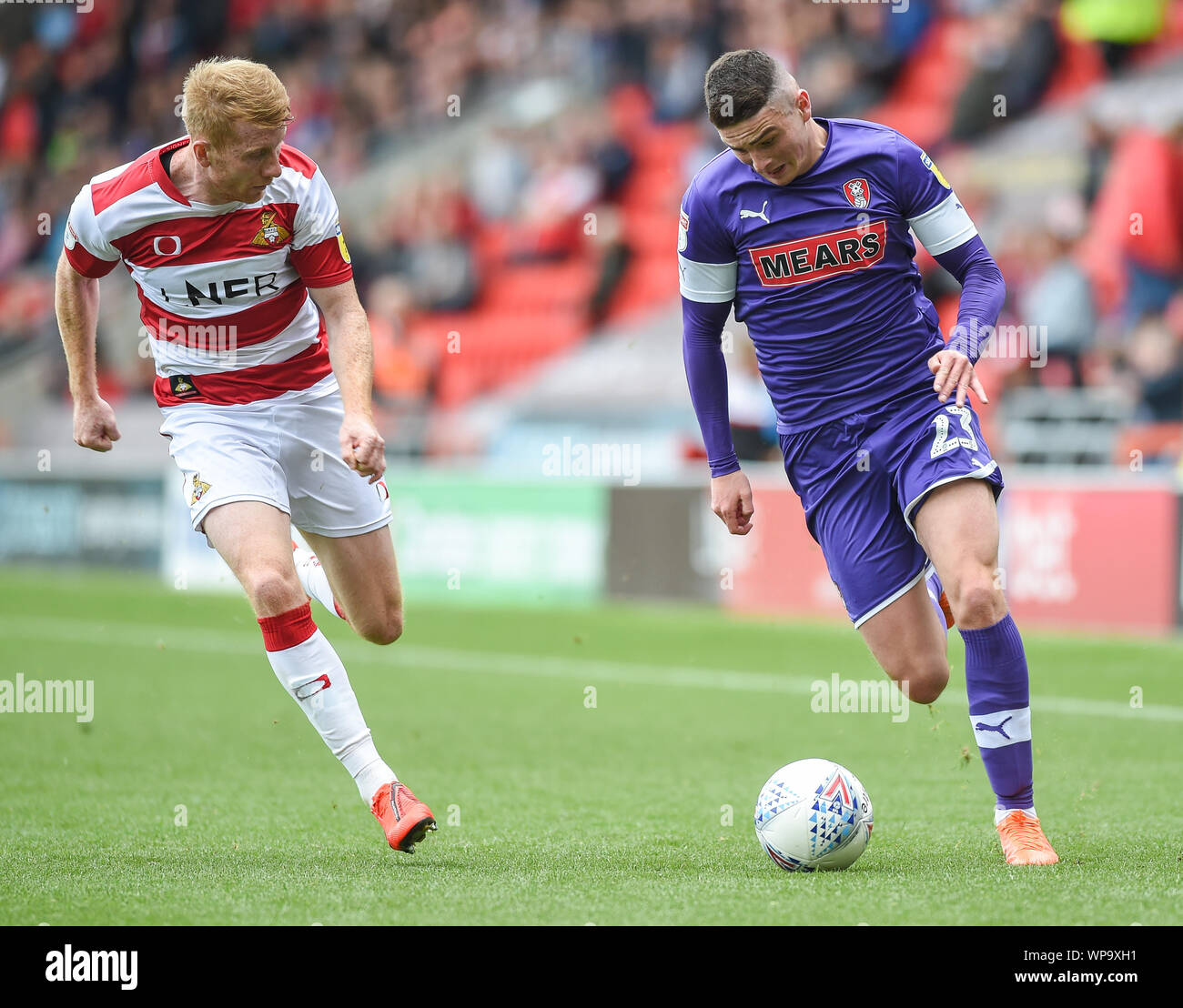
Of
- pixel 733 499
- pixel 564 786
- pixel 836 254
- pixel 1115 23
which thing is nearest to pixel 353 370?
pixel 733 499

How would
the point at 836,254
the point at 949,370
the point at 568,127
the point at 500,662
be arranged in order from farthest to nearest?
the point at 568,127, the point at 500,662, the point at 836,254, the point at 949,370

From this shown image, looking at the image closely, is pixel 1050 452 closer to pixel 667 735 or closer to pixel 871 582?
pixel 667 735

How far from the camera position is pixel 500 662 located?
1153 centimetres

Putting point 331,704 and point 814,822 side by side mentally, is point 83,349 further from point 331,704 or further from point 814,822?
point 814,822

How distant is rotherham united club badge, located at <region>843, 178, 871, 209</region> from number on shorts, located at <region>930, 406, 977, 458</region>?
2.26ft

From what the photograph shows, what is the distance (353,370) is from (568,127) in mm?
16053

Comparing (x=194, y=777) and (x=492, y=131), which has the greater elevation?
(x=492, y=131)

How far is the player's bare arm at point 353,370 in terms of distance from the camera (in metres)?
5.07

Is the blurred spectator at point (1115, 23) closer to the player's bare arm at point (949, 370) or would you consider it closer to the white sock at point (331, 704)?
the player's bare arm at point (949, 370)

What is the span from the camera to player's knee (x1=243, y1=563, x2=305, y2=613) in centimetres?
526

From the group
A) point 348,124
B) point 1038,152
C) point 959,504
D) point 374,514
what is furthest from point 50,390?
point 959,504

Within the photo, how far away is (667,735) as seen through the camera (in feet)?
27.8

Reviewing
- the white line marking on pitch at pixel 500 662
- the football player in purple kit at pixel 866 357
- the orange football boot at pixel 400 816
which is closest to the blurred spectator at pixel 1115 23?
the white line marking on pitch at pixel 500 662
